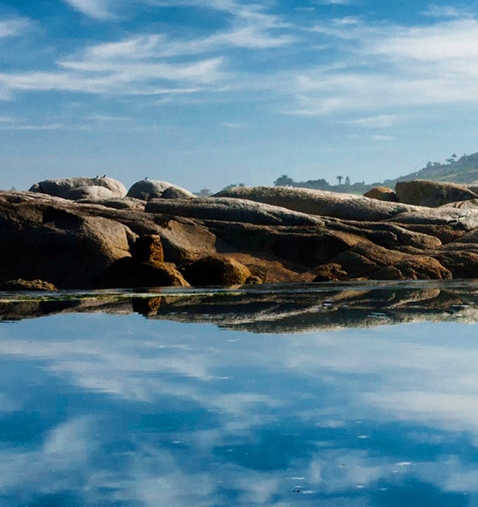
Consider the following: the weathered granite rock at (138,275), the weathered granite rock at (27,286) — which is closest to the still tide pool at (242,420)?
the weathered granite rock at (27,286)

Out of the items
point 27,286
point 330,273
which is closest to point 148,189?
point 330,273

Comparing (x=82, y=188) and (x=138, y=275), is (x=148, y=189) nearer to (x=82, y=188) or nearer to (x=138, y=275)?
(x=82, y=188)

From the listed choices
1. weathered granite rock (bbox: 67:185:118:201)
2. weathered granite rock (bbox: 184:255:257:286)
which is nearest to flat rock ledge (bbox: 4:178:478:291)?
weathered granite rock (bbox: 184:255:257:286)

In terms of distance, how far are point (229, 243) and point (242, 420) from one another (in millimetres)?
22197

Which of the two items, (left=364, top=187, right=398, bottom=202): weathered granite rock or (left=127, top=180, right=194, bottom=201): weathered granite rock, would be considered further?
(left=127, top=180, right=194, bottom=201): weathered granite rock

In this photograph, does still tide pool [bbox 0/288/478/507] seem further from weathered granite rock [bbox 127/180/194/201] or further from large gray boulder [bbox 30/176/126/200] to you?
large gray boulder [bbox 30/176/126/200]

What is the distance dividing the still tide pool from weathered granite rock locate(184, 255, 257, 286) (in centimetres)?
1226

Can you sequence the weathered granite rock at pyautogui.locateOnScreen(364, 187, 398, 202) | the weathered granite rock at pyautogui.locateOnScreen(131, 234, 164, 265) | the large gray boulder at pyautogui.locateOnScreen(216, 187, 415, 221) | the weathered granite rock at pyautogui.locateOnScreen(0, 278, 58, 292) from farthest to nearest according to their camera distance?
the weathered granite rock at pyautogui.locateOnScreen(364, 187, 398, 202), the large gray boulder at pyautogui.locateOnScreen(216, 187, 415, 221), the weathered granite rock at pyautogui.locateOnScreen(131, 234, 164, 265), the weathered granite rock at pyautogui.locateOnScreen(0, 278, 58, 292)

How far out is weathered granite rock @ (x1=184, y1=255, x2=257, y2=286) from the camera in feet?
77.3

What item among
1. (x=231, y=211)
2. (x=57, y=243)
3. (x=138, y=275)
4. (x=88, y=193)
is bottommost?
(x=138, y=275)

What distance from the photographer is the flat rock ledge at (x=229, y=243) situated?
24.3 m

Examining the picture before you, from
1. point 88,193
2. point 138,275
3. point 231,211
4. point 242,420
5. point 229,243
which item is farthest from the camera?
point 88,193

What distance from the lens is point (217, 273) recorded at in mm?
23625

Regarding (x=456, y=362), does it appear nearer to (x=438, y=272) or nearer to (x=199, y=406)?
(x=199, y=406)
